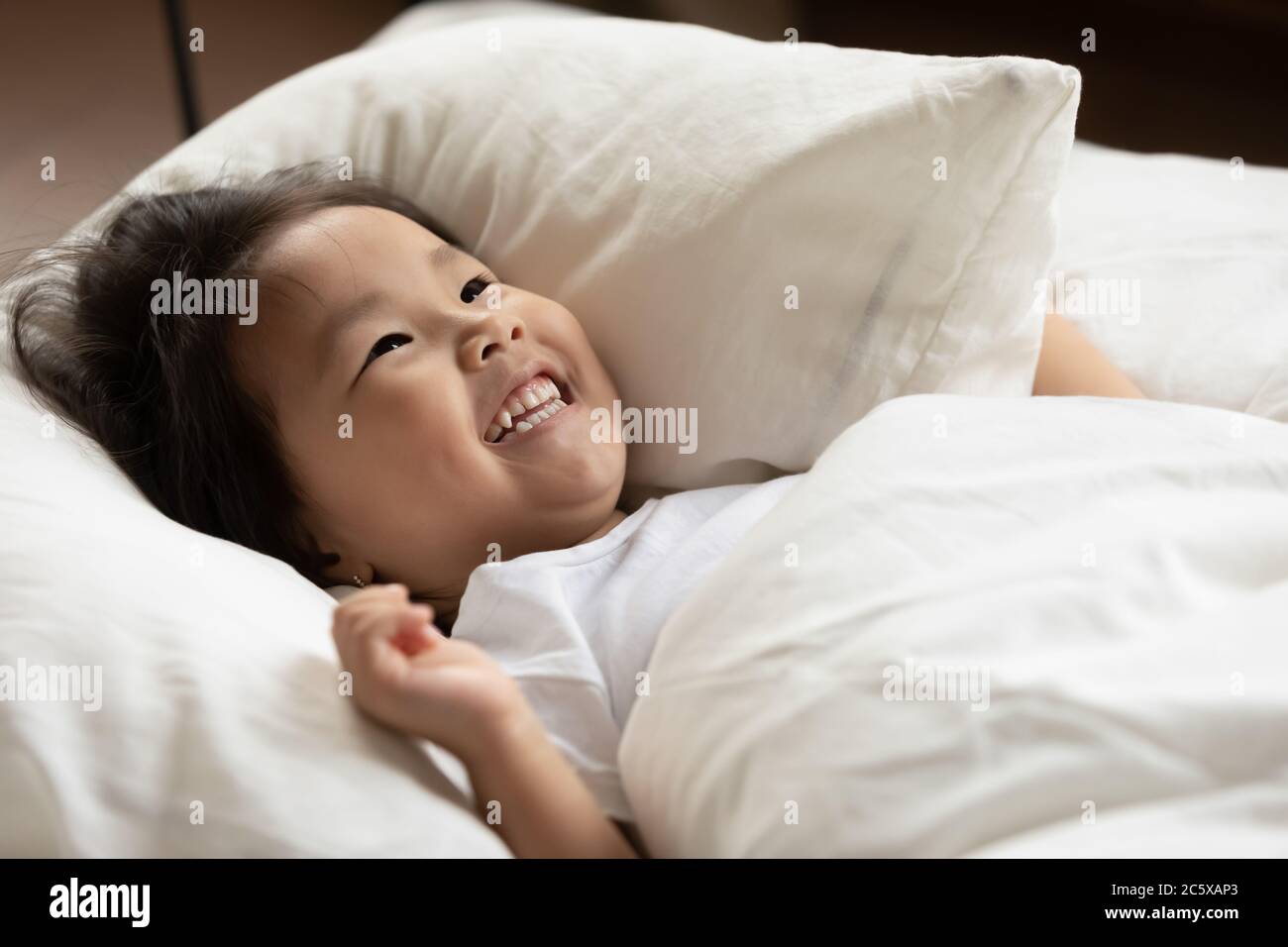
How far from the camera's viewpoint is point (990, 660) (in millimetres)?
606

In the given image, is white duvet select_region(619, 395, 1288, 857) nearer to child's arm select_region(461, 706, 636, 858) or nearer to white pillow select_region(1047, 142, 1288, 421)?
child's arm select_region(461, 706, 636, 858)

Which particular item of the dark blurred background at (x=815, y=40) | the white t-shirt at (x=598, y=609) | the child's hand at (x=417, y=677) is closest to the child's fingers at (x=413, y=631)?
the child's hand at (x=417, y=677)

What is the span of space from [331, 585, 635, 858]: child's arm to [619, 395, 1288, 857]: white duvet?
0.14 feet

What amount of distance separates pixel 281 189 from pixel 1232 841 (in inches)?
35.4

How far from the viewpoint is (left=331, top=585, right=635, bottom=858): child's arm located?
0.65 m

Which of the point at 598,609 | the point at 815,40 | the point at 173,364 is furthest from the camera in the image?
the point at 815,40

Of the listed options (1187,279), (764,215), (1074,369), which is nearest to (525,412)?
(764,215)

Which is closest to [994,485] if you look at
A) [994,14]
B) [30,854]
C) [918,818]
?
[918,818]

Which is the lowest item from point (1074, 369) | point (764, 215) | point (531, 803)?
point (531, 803)

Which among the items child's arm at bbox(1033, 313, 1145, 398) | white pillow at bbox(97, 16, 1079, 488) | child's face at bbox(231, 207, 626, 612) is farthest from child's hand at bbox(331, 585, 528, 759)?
child's arm at bbox(1033, 313, 1145, 398)

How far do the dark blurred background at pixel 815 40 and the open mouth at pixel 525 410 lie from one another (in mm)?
969

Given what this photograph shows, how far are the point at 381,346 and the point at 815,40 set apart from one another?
142 centimetres

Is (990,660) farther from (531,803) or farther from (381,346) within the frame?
(381,346)

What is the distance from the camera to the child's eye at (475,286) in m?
1.00
